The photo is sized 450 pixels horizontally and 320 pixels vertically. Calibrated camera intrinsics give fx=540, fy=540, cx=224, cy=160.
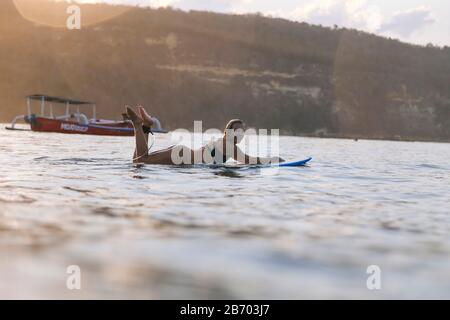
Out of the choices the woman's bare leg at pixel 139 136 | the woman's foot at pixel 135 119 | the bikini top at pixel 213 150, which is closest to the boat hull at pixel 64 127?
the bikini top at pixel 213 150

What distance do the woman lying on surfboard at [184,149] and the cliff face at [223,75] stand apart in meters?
65.8

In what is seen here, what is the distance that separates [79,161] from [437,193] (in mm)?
8544

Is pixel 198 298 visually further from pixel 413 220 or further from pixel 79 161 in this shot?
pixel 79 161

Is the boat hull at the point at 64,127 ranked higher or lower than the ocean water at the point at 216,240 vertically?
higher

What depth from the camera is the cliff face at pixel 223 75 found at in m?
81.4

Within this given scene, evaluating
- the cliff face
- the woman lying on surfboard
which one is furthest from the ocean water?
the cliff face

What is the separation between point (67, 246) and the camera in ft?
15.4

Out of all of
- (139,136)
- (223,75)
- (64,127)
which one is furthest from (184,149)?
(223,75)

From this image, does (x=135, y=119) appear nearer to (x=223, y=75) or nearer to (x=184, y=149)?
(x=184, y=149)

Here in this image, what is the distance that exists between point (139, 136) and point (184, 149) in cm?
127

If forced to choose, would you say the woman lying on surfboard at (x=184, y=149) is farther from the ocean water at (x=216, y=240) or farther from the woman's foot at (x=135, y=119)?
the ocean water at (x=216, y=240)

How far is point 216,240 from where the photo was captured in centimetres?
516

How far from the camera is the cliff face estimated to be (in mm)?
81438
